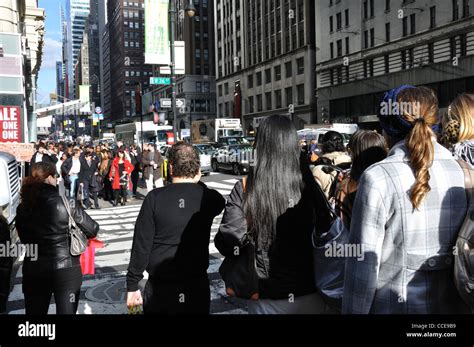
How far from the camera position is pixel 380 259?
248 cm

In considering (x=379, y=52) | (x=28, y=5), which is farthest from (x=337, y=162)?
(x=379, y=52)

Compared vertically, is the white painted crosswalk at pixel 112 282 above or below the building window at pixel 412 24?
below

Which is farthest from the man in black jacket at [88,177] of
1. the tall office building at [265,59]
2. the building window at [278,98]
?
the building window at [278,98]

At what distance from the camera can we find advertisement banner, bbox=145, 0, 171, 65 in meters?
19.5

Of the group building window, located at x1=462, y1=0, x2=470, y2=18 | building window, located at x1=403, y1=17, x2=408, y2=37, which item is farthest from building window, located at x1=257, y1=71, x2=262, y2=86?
building window, located at x1=462, y1=0, x2=470, y2=18

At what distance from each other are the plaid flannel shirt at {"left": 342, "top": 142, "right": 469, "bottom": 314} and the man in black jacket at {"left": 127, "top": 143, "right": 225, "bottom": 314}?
1397 millimetres

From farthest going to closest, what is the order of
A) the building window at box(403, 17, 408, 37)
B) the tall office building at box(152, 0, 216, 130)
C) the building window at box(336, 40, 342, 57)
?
the tall office building at box(152, 0, 216, 130) → the building window at box(336, 40, 342, 57) → the building window at box(403, 17, 408, 37)

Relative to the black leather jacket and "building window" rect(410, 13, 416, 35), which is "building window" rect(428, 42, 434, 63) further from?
the black leather jacket

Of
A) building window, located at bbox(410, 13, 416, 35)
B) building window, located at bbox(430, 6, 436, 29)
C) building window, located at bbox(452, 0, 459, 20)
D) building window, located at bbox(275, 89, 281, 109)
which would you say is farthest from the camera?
building window, located at bbox(275, 89, 281, 109)

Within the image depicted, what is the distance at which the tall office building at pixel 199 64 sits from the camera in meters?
104

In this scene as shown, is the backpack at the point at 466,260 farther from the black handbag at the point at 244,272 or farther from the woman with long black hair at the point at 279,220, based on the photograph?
the black handbag at the point at 244,272

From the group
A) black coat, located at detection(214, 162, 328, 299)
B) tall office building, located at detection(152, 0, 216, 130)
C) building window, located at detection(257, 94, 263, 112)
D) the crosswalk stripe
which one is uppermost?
tall office building, located at detection(152, 0, 216, 130)

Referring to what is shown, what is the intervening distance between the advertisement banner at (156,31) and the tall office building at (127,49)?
140 meters

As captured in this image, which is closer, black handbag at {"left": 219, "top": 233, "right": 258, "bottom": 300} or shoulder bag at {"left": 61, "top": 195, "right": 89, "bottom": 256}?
black handbag at {"left": 219, "top": 233, "right": 258, "bottom": 300}
